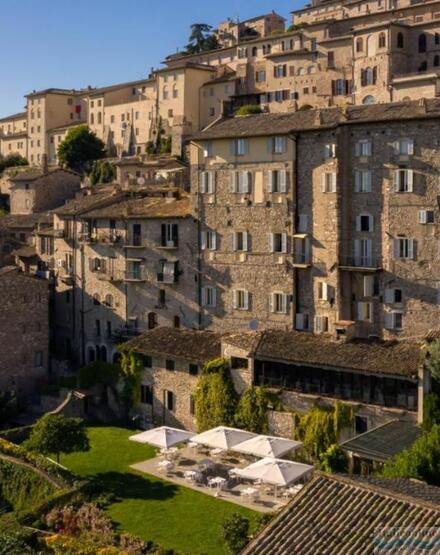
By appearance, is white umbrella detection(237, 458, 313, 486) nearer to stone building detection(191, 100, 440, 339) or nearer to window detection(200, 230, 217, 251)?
stone building detection(191, 100, 440, 339)

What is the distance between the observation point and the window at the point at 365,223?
41.1m

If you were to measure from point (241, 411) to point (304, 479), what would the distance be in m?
6.33

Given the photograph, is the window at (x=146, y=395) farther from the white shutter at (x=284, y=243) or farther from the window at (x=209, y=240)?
the white shutter at (x=284, y=243)

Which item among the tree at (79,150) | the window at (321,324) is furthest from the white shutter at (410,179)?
the tree at (79,150)

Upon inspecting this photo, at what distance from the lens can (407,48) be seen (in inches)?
2901

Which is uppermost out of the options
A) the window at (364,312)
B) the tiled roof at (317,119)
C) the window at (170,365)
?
the tiled roof at (317,119)

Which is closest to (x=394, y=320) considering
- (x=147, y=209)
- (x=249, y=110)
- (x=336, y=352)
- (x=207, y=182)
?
(x=336, y=352)

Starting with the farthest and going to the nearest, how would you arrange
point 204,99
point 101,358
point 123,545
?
1. point 204,99
2. point 101,358
3. point 123,545

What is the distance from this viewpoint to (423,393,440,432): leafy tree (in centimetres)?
3356

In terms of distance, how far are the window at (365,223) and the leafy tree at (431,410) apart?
10.4 metres

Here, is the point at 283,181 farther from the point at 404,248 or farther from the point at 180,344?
the point at 180,344

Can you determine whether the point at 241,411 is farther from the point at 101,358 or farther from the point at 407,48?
the point at 407,48

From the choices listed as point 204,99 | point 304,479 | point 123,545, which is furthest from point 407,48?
point 123,545

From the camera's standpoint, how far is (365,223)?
41.3 meters
